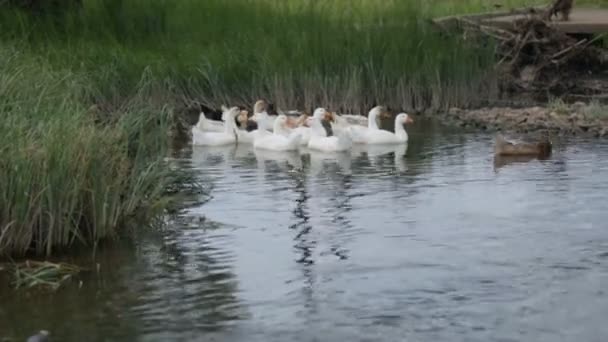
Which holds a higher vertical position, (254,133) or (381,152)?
(254,133)

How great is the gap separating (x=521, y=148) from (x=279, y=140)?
347 cm

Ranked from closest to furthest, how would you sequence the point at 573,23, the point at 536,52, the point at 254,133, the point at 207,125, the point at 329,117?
the point at 329,117, the point at 254,133, the point at 207,125, the point at 536,52, the point at 573,23

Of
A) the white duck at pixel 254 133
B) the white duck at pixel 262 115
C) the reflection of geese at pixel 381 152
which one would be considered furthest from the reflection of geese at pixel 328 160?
the white duck at pixel 262 115

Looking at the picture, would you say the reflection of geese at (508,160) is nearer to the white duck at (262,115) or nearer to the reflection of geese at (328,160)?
the reflection of geese at (328,160)

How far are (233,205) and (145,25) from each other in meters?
10.4

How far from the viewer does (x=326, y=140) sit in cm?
1873

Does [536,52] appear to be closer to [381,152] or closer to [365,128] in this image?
[365,128]

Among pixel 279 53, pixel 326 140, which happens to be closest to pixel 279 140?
pixel 326 140

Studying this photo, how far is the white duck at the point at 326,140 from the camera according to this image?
18609 mm

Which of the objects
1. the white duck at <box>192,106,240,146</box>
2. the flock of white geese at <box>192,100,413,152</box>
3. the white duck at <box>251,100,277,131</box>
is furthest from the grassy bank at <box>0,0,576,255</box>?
the white duck at <box>251,100,277,131</box>

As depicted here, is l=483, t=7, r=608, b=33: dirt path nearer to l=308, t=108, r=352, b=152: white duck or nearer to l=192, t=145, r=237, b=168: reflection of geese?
l=308, t=108, r=352, b=152: white duck

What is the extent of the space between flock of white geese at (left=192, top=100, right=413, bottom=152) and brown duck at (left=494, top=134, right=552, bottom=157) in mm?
2203

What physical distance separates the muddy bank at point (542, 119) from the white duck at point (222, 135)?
371 centimetres

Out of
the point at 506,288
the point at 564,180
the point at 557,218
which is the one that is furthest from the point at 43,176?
the point at 564,180
